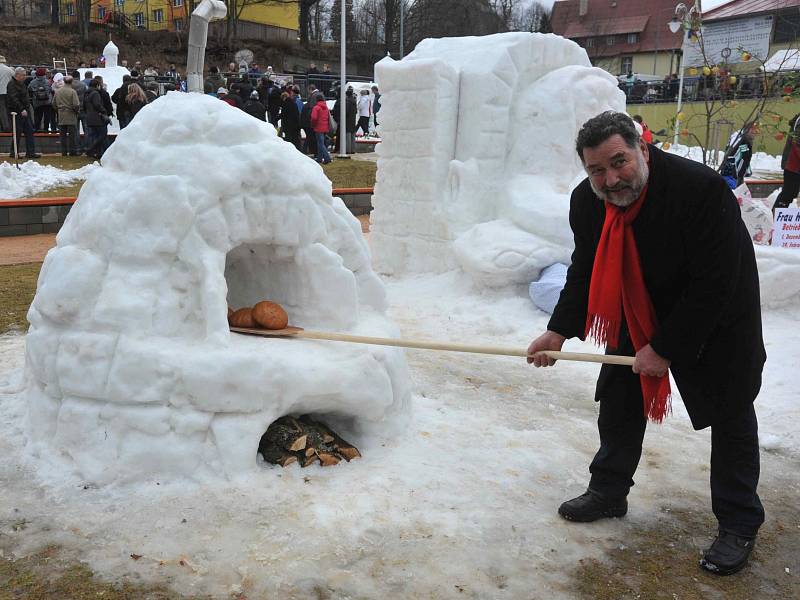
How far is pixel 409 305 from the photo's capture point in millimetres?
6719

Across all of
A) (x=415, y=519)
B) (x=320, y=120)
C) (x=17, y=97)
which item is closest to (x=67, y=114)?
(x=17, y=97)

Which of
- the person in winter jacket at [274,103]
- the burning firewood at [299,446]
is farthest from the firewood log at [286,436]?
the person in winter jacket at [274,103]

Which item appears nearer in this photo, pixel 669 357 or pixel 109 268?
pixel 669 357

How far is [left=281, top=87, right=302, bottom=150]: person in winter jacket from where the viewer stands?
13.8 m

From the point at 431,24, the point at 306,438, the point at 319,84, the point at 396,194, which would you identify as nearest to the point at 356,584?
the point at 306,438

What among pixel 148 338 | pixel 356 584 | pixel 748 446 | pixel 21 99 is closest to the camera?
pixel 356 584

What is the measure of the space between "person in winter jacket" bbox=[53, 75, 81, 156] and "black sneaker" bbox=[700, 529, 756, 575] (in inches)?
498

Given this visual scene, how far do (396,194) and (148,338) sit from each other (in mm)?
4798

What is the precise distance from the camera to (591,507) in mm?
2984

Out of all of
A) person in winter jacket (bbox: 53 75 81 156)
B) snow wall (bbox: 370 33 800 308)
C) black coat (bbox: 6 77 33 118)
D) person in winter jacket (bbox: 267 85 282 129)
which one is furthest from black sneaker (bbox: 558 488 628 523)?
person in winter jacket (bbox: 267 85 282 129)

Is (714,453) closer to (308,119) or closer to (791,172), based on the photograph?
(791,172)

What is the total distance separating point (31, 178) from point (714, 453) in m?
11.2

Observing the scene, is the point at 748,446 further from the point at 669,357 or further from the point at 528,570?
the point at 528,570

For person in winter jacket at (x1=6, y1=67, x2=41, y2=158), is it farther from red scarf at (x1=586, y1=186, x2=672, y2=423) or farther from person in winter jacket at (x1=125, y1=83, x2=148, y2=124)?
red scarf at (x1=586, y1=186, x2=672, y2=423)
